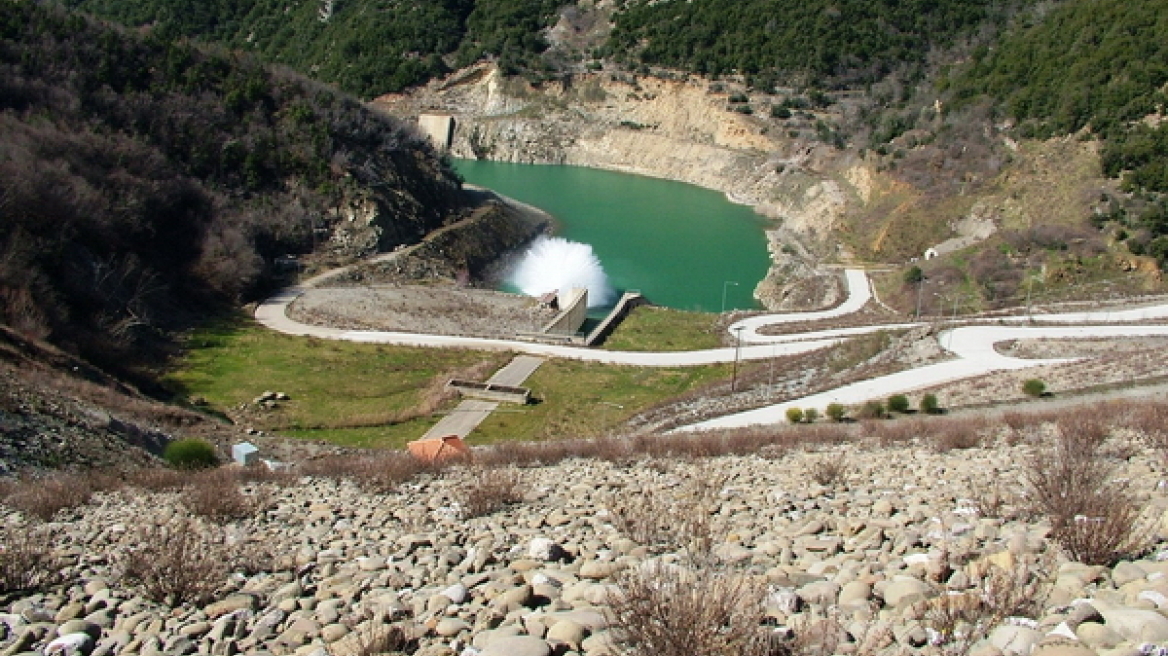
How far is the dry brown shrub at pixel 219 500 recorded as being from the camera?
452 inches

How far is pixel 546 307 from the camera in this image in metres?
48.5

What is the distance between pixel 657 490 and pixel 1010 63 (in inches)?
2754

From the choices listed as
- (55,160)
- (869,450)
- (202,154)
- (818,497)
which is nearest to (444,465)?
(818,497)

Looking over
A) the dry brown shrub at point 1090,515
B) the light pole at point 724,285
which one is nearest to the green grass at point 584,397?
the dry brown shrub at point 1090,515

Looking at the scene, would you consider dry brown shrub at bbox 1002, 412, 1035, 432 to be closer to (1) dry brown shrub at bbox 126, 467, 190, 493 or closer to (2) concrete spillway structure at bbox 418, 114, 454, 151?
(1) dry brown shrub at bbox 126, 467, 190, 493

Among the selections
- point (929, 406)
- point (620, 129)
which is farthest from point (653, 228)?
point (929, 406)

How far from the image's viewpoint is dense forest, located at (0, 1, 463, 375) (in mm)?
37188

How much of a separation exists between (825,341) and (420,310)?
751 inches

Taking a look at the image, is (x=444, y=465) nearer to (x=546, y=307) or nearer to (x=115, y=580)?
(x=115, y=580)

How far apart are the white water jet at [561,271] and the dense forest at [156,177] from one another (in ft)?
21.7

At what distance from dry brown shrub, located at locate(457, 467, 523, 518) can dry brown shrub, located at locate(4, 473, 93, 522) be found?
4.77 m

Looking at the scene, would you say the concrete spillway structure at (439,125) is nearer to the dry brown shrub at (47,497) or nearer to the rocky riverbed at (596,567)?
the dry brown shrub at (47,497)

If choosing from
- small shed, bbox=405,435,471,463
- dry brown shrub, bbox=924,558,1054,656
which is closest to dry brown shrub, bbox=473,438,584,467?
small shed, bbox=405,435,471,463

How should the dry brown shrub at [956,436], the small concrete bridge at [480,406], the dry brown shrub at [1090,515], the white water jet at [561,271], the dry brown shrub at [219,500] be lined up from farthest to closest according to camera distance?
the white water jet at [561,271]
the small concrete bridge at [480,406]
the dry brown shrub at [956,436]
the dry brown shrub at [219,500]
the dry brown shrub at [1090,515]
